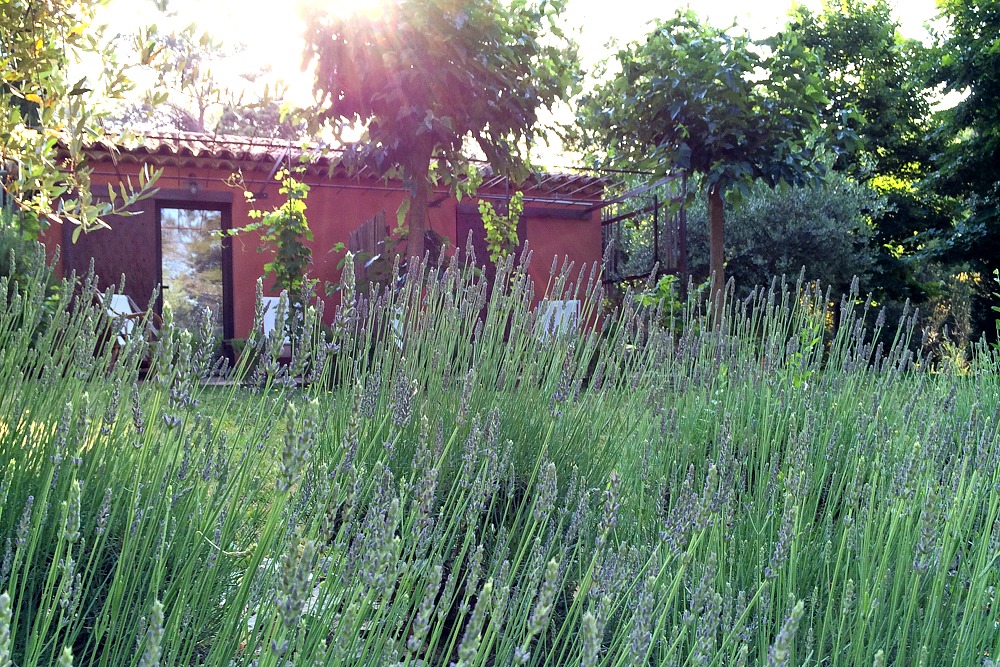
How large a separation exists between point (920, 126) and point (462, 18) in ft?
47.2

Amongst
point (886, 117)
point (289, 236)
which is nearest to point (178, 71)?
point (289, 236)

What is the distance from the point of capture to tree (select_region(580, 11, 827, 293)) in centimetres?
613

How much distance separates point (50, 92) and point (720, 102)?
15.9 ft

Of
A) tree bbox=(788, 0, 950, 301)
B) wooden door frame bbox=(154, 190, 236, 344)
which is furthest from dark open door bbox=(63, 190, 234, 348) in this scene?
tree bbox=(788, 0, 950, 301)

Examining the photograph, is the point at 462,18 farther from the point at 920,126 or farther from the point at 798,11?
the point at 920,126

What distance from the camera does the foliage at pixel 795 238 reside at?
1236cm

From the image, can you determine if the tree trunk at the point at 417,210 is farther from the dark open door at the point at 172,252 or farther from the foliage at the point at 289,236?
the dark open door at the point at 172,252

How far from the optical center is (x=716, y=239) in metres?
6.39

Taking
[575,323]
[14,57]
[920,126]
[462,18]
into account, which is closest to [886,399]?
[575,323]

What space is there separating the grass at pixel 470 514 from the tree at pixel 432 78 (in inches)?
120

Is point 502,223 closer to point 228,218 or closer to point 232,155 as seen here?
point 232,155

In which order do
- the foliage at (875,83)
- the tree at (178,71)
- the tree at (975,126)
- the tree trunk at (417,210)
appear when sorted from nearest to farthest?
the tree at (178,71) < the tree trunk at (417,210) < the tree at (975,126) < the foliage at (875,83)

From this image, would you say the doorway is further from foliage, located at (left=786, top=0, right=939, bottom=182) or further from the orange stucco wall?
foliage, located at (left=786, top=0, right=939, bottom=182)

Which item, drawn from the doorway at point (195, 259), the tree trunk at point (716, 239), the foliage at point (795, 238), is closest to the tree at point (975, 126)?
the foliage at point (795, 238)
